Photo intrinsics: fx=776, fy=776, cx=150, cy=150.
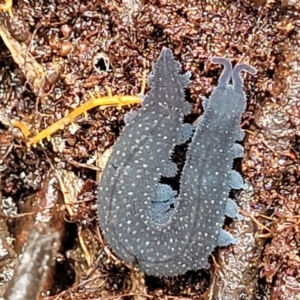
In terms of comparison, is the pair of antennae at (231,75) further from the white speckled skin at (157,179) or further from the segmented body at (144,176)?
the segmented body at (144,176)

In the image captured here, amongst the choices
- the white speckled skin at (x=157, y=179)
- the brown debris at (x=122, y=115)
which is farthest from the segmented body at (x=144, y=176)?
the brown debris at (x=122, y=115)

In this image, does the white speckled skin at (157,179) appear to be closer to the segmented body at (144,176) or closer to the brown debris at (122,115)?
the segmented body at (144,176)

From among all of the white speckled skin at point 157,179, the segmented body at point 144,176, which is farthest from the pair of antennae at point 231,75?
the segmented body at point 144,176

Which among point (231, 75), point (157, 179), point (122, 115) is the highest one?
point (231, 75)

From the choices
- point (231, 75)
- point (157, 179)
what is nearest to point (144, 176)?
point (157, 179)

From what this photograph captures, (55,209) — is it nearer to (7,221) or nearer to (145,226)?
(7,221)

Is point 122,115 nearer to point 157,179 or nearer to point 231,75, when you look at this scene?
point 157,179

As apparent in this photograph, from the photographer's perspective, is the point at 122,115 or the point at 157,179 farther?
the point at 122,115

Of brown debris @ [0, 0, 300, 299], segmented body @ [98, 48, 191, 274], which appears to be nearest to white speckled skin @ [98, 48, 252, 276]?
segmented body @ [98, 48, 191, 274]

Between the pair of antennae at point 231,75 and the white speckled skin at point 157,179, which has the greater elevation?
the pair of antennae at point 231,75
